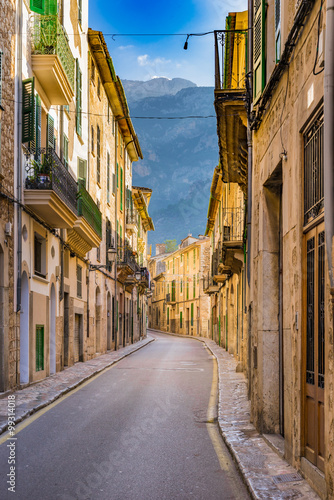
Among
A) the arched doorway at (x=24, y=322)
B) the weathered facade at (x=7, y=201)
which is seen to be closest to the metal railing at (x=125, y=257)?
the arched doorway at (x=24, y=322)

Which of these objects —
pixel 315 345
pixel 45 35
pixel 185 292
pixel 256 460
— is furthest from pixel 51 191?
pixel 185 292

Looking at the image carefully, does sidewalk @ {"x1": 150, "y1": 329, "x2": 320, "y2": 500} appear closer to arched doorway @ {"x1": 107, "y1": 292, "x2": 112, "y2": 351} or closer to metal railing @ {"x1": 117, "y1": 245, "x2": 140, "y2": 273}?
arched doorway @ {"x1": 107, "y1": 292, "x2": 112, "y2": 351}

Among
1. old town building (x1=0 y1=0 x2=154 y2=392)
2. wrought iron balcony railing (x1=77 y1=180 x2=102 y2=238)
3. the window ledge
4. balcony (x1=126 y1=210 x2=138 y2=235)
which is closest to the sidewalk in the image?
old town building (x1=0 y1=0 x2=154 y2=392)

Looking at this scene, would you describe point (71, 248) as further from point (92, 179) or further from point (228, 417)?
point (228, 417)

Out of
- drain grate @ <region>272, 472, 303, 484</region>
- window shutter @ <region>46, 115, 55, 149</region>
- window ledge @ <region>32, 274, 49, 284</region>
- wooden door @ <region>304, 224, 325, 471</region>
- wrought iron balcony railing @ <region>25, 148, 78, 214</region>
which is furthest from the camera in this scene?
window shutter @ <region>46, 115, 55, 149</region>

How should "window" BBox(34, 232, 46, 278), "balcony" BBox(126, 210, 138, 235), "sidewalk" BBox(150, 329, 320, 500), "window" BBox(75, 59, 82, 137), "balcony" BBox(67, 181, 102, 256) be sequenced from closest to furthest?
"sidewalk" BBox(150, 329, 320, 500) → "window" BBox(34, 232, 46, 278) → "balcony" BBox(67, 181, 102, 256) → "window" BBox(75, 59, 82, 137) → "balcony" BBox(126, 210, 138, 235)

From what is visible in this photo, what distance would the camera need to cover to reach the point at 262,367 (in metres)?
9.47

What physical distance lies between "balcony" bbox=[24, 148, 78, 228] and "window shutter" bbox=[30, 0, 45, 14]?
141 inches

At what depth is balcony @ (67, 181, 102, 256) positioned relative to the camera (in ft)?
69.8

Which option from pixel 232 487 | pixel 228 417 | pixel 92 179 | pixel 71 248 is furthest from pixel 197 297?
pixel 232 487

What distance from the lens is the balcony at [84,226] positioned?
21.3 m

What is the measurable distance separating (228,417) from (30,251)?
7.42 m

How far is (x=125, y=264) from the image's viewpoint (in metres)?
37.3

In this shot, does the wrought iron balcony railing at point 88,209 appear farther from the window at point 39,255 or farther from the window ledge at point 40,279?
the window ledge at point 40,279
